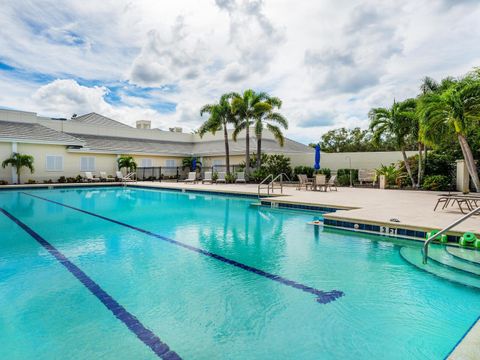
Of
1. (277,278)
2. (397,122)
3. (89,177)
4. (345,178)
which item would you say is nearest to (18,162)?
(89,177)

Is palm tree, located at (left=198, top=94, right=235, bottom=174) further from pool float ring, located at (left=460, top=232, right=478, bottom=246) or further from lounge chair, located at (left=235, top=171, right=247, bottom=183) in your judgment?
pool float ring, located at (left=460, top=232, right=478, bottom=246)

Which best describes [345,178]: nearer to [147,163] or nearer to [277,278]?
[277,278]

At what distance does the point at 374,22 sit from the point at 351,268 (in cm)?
1079

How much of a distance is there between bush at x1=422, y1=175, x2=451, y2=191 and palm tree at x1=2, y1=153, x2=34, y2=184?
24.8 metres

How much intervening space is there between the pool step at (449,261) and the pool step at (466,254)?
0.18 ft

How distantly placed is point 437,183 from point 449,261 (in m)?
12.7

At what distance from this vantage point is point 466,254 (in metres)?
5.75

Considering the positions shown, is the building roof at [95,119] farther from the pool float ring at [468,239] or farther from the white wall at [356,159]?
the pool float ring at [468,239]

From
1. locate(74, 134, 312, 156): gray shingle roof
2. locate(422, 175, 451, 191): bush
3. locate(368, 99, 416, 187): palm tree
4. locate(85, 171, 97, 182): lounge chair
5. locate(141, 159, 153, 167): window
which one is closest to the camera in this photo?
locate(422, 175, 451, 191): bush

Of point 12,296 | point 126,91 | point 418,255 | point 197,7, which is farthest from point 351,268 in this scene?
point 126,91

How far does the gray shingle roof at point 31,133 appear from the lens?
22.5 m

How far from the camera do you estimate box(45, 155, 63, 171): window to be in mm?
24188

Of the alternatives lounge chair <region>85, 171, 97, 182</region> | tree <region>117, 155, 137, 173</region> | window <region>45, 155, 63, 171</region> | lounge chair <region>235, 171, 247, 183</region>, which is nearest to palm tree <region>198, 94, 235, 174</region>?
lounge chair <region>235, 171, 247, 183</region>

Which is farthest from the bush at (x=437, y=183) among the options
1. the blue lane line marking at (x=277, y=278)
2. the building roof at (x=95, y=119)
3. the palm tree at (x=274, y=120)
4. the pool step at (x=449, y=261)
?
the building roof at (x=95, y=119)
